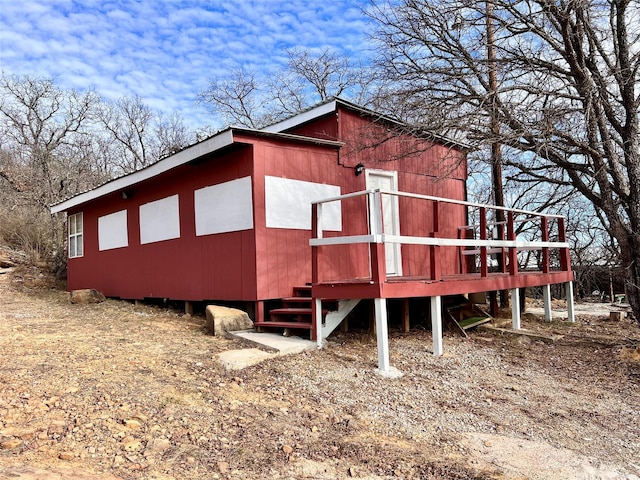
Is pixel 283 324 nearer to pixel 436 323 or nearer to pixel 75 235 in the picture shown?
pixel 436 323

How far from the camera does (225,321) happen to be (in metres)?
6.22

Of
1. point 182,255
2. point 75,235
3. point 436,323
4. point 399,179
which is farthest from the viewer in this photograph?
point 75,235

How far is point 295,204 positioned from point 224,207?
1.06 metres

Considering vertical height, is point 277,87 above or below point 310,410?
above

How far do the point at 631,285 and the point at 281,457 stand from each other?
5.50m

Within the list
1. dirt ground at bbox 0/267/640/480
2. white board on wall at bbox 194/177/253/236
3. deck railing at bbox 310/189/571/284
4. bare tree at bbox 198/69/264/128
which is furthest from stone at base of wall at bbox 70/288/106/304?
bare tree at bbox 198/69/264/128

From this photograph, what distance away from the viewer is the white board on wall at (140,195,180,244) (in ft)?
25.9

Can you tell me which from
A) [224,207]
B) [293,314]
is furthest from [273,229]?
[293,314]

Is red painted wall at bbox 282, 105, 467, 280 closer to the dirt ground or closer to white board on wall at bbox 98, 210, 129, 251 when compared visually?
the dirt ground

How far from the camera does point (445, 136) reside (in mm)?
6898

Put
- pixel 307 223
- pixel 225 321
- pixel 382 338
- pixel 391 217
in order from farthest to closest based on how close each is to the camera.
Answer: pixel 391 217 < pixel 307 223 < pixel 225 321 < pixel 382 338

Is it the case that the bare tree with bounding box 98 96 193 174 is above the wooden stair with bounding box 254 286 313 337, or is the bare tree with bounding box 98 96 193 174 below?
above

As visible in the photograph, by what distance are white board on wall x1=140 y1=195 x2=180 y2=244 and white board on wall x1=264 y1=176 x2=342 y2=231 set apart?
7.21 ft

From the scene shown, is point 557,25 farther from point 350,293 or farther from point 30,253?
point 30,253
